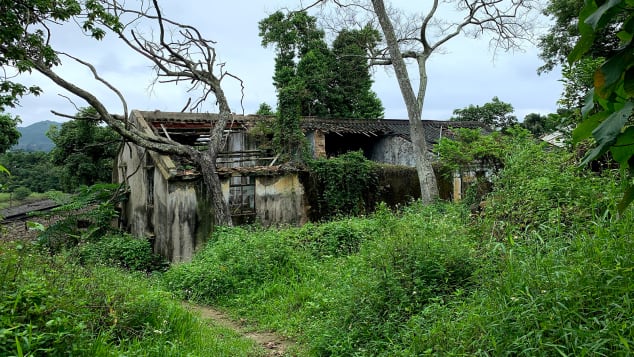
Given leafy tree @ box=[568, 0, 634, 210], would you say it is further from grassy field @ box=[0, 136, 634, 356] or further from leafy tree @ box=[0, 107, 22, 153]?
leafy tree @ box=[0, 107, 22, 153]

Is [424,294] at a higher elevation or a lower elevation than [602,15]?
lower

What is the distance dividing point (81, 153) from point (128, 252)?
9150 mm

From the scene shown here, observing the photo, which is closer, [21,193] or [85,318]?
[85,318]

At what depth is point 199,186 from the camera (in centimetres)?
1135

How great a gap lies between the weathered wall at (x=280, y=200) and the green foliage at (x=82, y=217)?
15.5 feet

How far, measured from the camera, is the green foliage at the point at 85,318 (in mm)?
3066

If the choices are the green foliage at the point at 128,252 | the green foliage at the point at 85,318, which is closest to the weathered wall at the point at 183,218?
the green foliage at the point at 128,252

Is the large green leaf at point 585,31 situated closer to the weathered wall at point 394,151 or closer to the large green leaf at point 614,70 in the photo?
the large green leaf at point 614,70

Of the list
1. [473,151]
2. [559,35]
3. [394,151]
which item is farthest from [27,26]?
[559,35]

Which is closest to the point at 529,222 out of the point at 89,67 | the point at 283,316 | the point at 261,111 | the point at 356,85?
the point at 283,316

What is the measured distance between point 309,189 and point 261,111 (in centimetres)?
1051

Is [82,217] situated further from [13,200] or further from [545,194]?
[545,194]

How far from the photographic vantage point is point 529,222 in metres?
4.80

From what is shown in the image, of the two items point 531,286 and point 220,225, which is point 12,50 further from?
point 531,286
